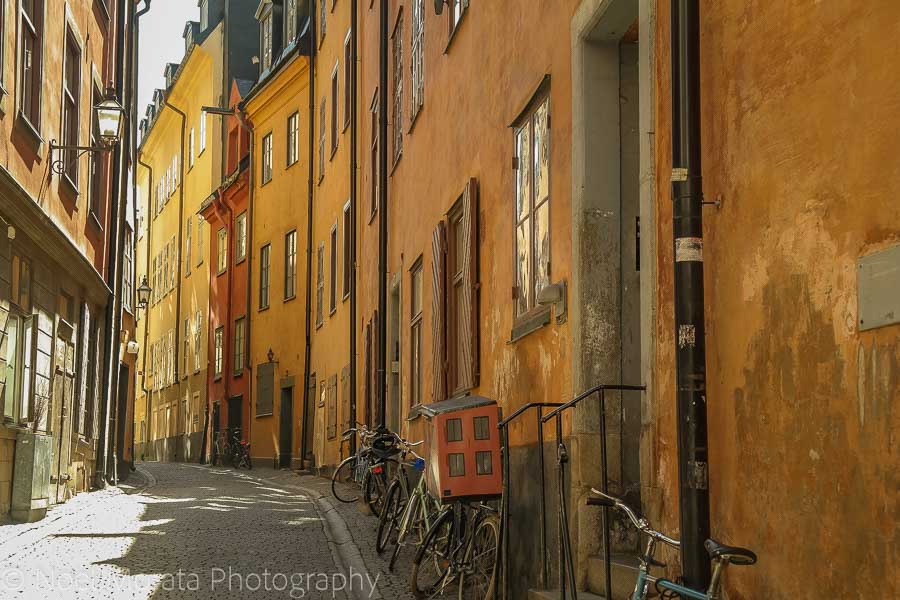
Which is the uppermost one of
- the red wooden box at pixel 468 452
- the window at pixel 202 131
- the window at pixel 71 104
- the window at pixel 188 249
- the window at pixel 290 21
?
the window at pixel 290 21

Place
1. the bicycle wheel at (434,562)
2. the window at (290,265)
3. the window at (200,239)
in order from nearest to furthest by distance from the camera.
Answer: the bicycle wheel at (434,562) < the window at (290,265) < the window at (200,239)

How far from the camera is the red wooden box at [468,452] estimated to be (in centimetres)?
852

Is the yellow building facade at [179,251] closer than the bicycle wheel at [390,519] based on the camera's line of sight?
No

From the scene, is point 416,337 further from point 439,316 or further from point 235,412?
point 235,412

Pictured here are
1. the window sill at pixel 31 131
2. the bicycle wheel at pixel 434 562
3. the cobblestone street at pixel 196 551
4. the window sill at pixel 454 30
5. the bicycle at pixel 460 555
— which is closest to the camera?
the bicycle at pixel 460 555

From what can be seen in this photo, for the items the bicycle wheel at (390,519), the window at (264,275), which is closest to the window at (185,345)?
the window at (264,275)

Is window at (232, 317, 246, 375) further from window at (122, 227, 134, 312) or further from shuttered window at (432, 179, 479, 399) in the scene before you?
shuttered window at (432, 179, 479, 399)

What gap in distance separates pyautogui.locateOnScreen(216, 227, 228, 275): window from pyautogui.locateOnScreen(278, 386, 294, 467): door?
284 inches

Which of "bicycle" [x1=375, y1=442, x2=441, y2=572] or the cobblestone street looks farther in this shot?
"bicycle" [x1=375, y1=442, x2=441, y2=572]

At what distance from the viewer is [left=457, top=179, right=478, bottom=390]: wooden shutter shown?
10.5 meters

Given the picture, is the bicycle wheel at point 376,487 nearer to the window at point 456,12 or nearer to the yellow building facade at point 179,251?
the window at point 456,12

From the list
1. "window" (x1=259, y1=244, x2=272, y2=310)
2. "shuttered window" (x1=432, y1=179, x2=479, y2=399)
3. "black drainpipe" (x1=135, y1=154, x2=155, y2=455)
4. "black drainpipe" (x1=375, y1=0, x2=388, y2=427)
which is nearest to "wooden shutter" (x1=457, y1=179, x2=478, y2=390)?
"shuttered window" (x1=432, y1=179, x2=479, y2=399)

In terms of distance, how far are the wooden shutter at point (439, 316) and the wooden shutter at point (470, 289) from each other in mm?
1284

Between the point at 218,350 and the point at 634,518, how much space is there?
33971 mm
